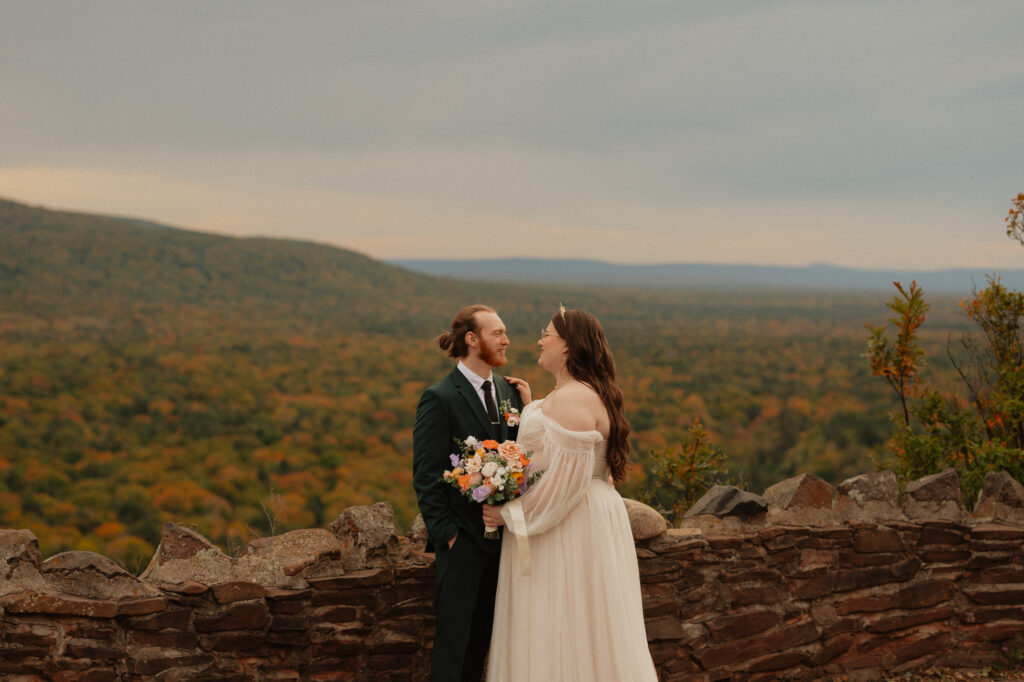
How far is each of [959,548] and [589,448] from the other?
117 inches

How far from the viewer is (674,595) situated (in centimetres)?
459

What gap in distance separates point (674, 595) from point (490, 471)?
1658mm

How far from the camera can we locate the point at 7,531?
11.9 feet

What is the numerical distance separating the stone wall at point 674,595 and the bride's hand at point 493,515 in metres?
0.65

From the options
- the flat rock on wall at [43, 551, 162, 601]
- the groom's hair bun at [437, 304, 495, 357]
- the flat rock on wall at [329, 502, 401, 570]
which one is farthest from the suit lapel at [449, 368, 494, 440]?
the flat rock on wall at [43, 551, 162, 601]

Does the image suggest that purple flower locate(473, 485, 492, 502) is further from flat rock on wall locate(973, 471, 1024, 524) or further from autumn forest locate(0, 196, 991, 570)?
flat rock on wall locate(973, 471, 1024, 524)

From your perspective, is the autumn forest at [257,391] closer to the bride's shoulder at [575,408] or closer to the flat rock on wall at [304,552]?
the flat rock on wall at [304,552]

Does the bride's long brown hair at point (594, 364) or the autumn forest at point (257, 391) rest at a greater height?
the bride's long brown hair at point (594, 364)

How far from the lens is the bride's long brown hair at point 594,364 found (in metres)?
3.83

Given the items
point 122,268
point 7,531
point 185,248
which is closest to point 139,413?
point 7,531

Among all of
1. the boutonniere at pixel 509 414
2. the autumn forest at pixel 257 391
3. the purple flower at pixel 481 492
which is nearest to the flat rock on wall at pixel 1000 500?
the autumn forest at pixel 257 391

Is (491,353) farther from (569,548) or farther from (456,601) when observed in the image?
(456,601)

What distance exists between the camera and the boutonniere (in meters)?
3.94

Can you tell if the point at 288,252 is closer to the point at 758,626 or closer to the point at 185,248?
the point at 185,248
